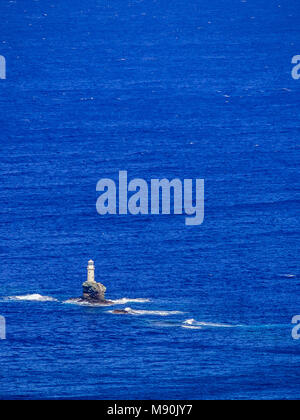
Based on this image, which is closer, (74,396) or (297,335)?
(74,396)

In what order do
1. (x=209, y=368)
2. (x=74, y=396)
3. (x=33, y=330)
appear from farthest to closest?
(x=33, y=330), (x=209, y=368), (x=74, y=396)

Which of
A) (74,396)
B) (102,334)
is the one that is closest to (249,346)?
(102,334)
